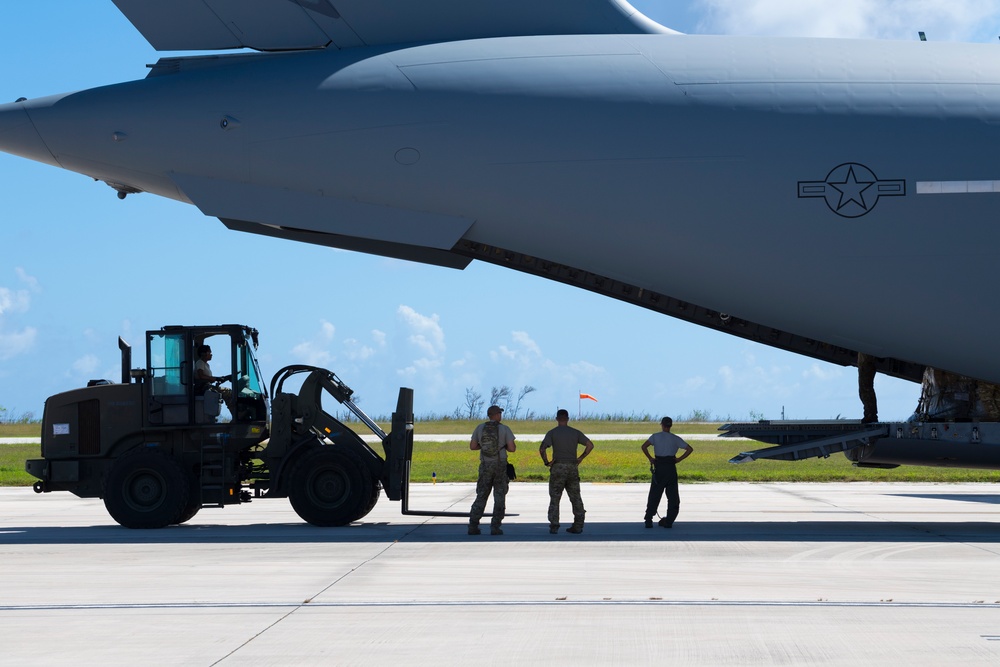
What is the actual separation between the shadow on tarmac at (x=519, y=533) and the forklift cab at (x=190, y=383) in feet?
5.33

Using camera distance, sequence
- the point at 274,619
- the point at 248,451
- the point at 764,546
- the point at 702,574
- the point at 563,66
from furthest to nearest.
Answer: the point at 248,451 → the point at 563,66 → the point at 764,546 → the point at 702,574 → the point at 274,619

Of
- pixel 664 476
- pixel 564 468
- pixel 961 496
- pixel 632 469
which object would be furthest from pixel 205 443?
pixel 632 469

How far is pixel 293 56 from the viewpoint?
1617cm

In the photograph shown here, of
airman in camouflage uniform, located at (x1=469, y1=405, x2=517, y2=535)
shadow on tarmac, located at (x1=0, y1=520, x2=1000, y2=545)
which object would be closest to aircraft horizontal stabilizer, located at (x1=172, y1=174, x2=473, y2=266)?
airman in camouflage uniform, located at (x1=469, y1=405, x2=517, y2=535)

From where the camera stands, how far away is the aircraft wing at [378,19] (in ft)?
53.0

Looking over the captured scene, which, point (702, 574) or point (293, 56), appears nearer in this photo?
point (702, 574)

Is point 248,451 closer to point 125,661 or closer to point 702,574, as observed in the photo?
point 702,574

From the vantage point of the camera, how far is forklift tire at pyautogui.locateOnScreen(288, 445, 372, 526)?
15.2 metres

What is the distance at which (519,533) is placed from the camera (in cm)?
1492

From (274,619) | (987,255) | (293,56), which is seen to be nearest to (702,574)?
(274,619)

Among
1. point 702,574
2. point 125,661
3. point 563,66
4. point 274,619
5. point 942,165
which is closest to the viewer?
point 125,661

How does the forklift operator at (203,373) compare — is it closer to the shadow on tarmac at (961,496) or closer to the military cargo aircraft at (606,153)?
the military cargo aircraft at (606,153)

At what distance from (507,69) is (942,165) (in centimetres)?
589

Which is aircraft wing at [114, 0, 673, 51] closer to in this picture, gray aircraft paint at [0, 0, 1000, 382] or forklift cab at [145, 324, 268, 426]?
gray aircraft paint at [0, 0, 1000, 382]
